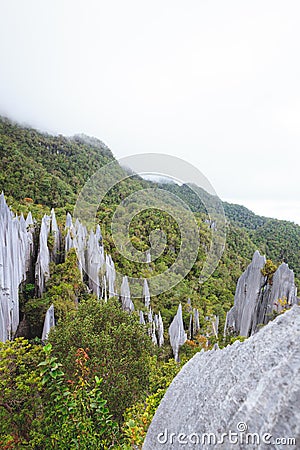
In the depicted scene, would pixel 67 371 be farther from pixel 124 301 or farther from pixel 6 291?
pixel 124 301

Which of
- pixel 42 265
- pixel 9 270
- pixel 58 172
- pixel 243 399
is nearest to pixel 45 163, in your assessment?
pixel 58 172

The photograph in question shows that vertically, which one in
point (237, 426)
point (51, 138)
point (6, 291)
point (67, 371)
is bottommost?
point (67, 371)

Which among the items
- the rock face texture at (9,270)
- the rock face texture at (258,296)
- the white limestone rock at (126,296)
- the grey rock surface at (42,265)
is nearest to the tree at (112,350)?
the rock face texture at (9,270)

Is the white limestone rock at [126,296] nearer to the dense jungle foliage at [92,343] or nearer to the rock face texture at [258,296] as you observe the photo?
the dense jungle foliage at [92,343]

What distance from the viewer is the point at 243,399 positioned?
1.02 m

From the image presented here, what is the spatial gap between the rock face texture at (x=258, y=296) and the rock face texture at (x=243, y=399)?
6321 millimetres

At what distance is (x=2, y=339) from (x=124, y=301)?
11.1 feet

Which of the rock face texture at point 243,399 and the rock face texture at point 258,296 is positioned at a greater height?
the rock face texture at point 243,399

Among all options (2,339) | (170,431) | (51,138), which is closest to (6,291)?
(2,339)

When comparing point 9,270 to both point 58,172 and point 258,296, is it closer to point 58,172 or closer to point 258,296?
point 258,296

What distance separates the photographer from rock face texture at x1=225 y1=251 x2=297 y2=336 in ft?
24.3

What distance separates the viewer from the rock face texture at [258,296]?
742cm

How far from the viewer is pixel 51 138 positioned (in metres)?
26.7

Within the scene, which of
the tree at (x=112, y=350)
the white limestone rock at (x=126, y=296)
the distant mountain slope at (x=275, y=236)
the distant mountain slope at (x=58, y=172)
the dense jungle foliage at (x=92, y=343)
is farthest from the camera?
the distant mountain slope at (x=275, y=236)
